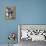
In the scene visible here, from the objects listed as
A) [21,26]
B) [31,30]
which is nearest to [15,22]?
[21,26]

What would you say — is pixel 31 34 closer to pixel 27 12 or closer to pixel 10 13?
pixel 27 12

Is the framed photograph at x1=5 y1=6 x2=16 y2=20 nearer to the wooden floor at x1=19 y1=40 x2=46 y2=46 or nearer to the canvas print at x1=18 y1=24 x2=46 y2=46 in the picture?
the canvas print at x1=18 y1=24 x2=46 y2=46

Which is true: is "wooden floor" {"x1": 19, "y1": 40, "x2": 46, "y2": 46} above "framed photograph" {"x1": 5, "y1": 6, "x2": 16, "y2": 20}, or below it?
below

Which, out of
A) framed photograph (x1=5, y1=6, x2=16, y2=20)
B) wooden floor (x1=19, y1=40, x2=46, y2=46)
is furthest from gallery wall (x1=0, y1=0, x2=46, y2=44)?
wooden floor (x1=19, y1=40, x2=46, y2=46)

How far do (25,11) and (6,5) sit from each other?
1.58 feet

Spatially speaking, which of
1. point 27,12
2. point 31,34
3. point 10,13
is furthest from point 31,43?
point 10,13

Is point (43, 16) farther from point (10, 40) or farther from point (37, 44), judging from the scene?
point (10, 40)

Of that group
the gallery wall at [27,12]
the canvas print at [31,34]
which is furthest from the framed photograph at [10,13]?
the canvas print at [31,34]

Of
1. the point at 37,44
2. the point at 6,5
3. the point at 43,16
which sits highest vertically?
the point at 6,5

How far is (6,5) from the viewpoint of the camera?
Result: 10.4 ft

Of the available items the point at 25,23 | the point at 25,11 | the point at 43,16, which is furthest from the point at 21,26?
the point at 43,16

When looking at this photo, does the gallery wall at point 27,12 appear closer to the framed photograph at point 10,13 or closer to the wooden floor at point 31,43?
the framed photograph at point 10,13

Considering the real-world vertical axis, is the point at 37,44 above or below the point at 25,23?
below

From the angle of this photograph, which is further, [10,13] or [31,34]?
[10,13]
